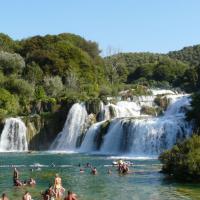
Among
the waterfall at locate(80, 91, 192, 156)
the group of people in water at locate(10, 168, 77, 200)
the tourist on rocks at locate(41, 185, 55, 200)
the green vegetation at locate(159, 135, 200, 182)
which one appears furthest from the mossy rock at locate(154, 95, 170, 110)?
the tourist on rocks at locate(41, 185, 55, 200)

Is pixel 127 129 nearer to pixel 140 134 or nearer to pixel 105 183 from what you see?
pixel 140 134

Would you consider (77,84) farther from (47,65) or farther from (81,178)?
(81,178)

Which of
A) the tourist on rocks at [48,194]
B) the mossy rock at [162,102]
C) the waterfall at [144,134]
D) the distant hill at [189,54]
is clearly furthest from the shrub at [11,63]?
the distant hill at [189,54]

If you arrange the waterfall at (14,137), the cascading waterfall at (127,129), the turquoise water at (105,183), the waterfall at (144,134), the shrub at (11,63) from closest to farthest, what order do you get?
1. the turquoise water at (105,183)
2. the waterfall at (144,134)
3. the cascading waterfall at (127,129)
4. the waterfall at (14,137)
5. the shrub at (11,63)

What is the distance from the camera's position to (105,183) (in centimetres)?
3653

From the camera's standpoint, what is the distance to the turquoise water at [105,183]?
3134cm

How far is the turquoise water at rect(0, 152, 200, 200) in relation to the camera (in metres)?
31.3

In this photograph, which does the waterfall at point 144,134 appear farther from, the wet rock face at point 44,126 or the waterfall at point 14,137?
the waterfall at point 14,137

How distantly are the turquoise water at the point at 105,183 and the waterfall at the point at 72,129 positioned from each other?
20241 millimetres

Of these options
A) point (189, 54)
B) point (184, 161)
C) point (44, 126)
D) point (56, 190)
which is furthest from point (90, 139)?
point (189, 54)

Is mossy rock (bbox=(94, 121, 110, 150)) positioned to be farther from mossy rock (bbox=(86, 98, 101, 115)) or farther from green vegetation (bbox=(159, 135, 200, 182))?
green vegetation (bbox=(159, 135, 200, 182))

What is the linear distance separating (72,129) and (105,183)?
3540 centimetres

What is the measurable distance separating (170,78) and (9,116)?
55.8 m

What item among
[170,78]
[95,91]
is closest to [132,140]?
[95,91]
